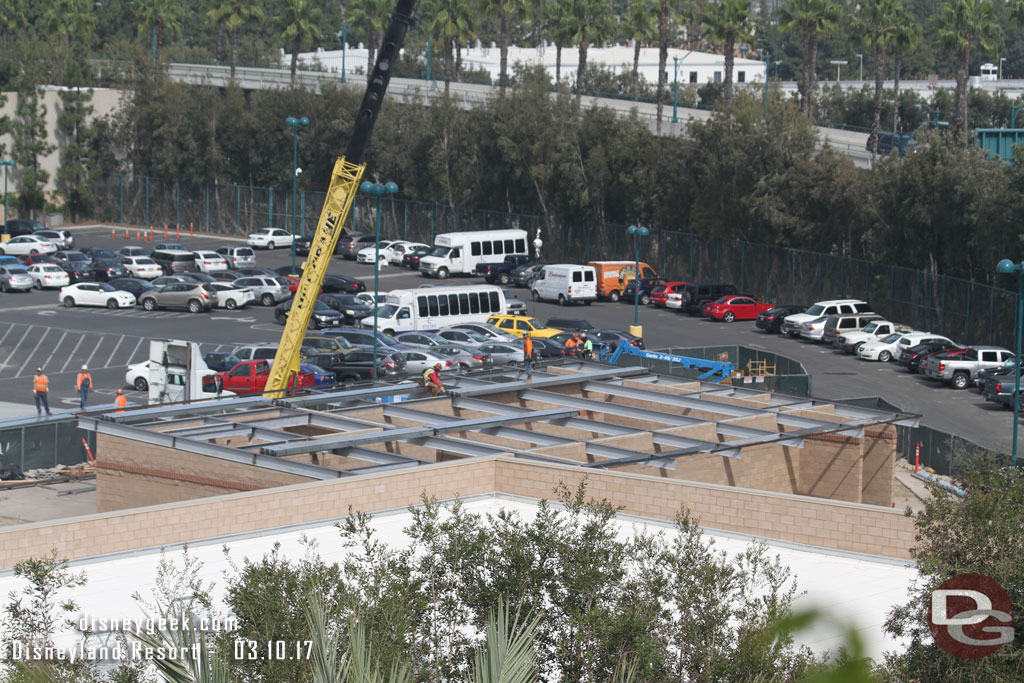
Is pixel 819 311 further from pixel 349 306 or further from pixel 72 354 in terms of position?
pixel 72 354

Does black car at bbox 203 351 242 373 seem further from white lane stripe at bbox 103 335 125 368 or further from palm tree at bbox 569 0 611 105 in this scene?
palm tree at bbox 569 0 611 105

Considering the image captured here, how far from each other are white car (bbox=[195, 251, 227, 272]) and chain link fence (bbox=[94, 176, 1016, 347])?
461cm

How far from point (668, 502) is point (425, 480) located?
12.0 feet

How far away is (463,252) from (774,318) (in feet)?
54.9

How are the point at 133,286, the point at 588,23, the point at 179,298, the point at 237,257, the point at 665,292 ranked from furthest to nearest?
the point at 588,23, the point at 237,257, the point at 665,292, the point at 133,286, the point at 179,298

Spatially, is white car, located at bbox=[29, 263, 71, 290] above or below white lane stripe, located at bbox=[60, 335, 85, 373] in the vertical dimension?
above

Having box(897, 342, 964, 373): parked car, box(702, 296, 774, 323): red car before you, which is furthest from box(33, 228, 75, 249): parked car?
box(897, 342, 964, 373): parked car

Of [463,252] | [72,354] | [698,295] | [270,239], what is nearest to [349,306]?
[72,354]

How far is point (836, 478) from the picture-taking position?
25750 millimetres

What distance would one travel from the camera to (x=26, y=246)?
65.1 meters

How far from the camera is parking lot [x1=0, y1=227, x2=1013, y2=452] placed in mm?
38906

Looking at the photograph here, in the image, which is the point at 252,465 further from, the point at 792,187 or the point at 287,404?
the point at 792,187

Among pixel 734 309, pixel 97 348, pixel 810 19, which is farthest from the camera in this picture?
pixel 810 19

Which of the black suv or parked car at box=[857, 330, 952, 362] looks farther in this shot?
the black suv
